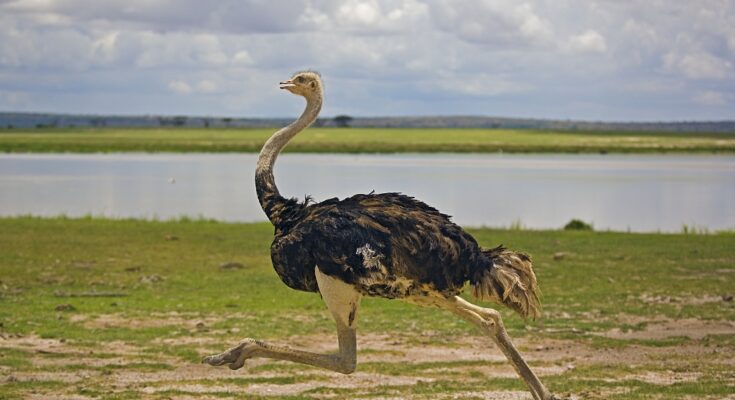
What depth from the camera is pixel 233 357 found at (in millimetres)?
7059

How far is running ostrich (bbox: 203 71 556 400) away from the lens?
7.02m

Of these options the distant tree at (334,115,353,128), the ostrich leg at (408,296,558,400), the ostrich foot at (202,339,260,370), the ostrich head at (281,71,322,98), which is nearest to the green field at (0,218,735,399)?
the ostrich leg at (408,296,558,400)

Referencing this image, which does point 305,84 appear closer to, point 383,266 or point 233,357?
point 383,266

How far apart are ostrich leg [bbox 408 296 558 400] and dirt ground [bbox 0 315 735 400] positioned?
182cm

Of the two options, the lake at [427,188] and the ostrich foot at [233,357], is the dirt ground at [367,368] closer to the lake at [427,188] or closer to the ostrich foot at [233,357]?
the ostrich foot at [233,357]

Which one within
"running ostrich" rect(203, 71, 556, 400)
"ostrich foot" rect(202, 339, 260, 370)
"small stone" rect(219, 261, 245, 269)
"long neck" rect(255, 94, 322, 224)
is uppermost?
"long neck" rect(255, 94, 322, 224)

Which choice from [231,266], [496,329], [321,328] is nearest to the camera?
[496,329]

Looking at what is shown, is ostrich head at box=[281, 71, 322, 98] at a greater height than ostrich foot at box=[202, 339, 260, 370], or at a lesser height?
greater

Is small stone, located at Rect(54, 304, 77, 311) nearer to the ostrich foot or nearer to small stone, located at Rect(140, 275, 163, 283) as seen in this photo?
small stone, located at Rect(140, 275, 163, 283)

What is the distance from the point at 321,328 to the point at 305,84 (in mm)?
5532

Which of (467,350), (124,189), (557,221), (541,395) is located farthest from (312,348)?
(124,189)

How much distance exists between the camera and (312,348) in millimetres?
11891

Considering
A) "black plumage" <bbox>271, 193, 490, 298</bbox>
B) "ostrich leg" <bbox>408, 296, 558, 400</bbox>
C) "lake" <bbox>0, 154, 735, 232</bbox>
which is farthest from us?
"lake" <bbox>0, 154, 735, 232</bbox>

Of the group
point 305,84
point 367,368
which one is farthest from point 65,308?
point 305,84
